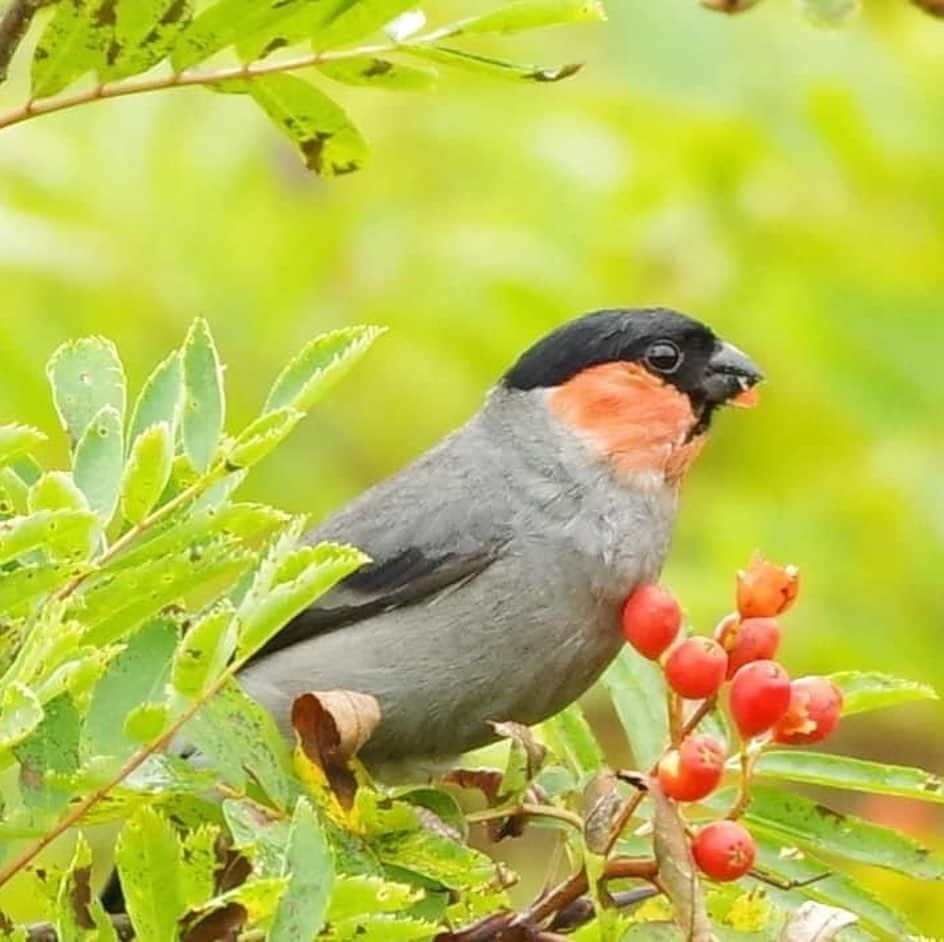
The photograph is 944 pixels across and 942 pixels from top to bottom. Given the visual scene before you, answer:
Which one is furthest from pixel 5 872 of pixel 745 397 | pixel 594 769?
pixel 745 397

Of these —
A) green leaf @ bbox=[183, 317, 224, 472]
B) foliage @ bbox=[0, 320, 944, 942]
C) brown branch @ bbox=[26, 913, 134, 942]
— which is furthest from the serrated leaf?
brown branch @ bbox=[26, 913, 134, 942]

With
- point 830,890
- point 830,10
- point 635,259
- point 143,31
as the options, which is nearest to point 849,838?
point 830,890

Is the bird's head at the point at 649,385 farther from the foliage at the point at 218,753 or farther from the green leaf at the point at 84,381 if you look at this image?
the green leaf at the point at 84,381

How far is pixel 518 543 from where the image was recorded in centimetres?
346

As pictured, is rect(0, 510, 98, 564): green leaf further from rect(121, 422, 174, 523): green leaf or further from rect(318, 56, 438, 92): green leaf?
rect(318, 56, 438, 92): green leaf

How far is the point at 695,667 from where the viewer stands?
7.31ft

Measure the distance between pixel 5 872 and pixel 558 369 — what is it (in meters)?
1.99

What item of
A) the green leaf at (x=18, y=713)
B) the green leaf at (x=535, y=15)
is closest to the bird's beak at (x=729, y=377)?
the green leaf at (x=535, y=15)

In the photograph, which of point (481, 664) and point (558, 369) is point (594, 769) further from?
point (558, 369)

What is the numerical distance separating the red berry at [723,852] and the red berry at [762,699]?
0.37 feet

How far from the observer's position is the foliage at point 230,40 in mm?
2215

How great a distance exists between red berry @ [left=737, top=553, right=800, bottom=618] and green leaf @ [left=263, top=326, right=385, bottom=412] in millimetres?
490

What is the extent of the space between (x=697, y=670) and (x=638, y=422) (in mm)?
→ 1464

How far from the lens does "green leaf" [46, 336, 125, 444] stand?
2199 mm
